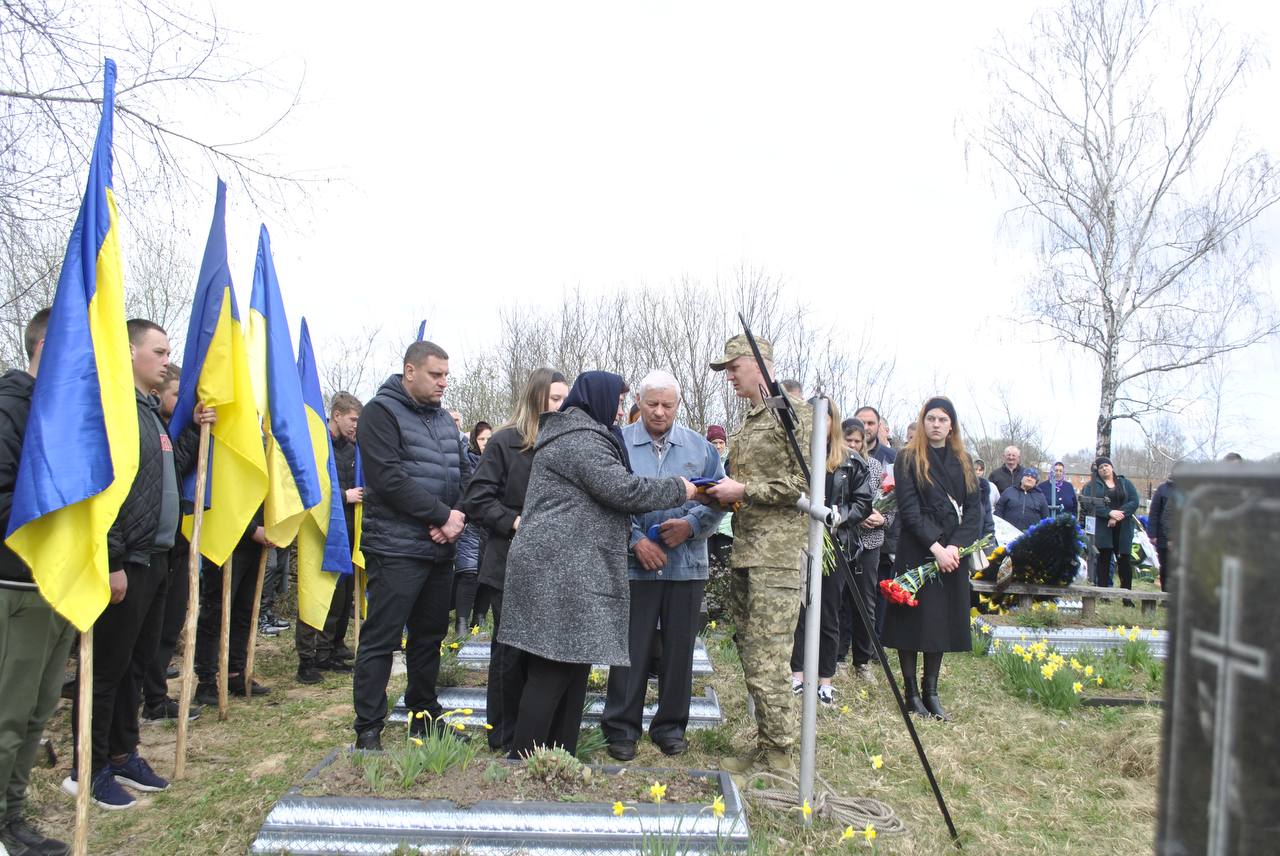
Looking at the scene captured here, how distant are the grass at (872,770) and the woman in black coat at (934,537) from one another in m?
0.43

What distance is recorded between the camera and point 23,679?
3350 mm

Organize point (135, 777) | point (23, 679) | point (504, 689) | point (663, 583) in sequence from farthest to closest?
1. point (663, 583)
2. point (504, 689)
3. point (135, 777)
4. point (23, 679)

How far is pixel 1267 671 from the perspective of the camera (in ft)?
3.47

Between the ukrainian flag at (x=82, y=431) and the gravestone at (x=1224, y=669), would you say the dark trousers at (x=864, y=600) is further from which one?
the gravestone at (x=1224, y=669)

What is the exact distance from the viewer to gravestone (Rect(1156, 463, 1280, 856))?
1.06 metres

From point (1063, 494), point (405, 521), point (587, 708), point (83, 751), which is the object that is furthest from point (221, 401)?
point (1063, 494)

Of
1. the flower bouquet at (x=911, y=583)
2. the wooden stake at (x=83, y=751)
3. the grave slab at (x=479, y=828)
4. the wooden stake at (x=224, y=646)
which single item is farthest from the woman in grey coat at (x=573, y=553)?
the wooden stake at (x=224, y=646)

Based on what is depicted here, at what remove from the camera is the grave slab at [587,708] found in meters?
5.25

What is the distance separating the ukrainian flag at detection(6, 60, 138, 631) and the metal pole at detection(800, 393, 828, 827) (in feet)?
9.48

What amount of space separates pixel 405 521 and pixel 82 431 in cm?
164

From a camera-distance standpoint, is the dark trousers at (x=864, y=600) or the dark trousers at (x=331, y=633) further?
the dark trousers at (x=864, y=600)

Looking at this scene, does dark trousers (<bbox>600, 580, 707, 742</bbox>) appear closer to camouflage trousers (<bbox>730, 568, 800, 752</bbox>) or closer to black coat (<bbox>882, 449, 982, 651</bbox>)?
camouflage trousers (<bbox>730, 568, 800, 752</bbox>)

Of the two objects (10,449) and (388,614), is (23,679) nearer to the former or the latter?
(10,449)

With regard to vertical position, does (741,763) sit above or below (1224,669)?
below
